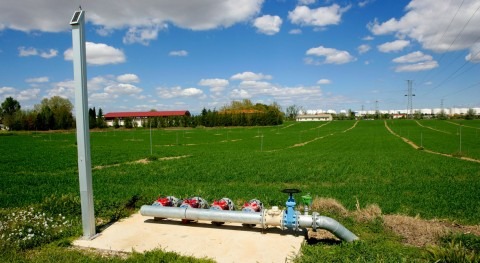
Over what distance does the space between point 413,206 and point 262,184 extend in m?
7.00

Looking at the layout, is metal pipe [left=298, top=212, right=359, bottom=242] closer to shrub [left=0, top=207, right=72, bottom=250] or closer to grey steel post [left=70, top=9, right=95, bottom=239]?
grey steel post [left=70, top=9, right=95, bottom=239]

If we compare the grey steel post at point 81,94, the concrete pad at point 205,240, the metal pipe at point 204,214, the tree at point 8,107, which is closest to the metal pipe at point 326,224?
the concrete pad at point 205,240

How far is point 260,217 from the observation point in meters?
6.91

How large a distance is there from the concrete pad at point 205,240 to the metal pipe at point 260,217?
0.90ft

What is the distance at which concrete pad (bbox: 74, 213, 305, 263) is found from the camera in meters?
6.09

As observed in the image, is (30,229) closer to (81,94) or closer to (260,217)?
(81,94)

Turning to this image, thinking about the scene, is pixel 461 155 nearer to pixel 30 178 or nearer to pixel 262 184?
pixel 262 184

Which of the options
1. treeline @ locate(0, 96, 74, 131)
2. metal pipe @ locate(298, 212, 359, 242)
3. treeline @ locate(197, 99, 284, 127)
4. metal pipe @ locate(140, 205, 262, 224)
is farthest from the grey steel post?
treeline @ locate(197, 99, 284, 127)

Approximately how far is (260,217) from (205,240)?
1207 mm

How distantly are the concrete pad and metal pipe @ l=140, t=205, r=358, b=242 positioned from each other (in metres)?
0.27

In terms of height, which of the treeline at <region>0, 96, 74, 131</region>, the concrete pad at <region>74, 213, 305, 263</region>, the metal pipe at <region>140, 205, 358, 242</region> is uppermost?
the treeline at <region>0, 96, 74, 131</region>

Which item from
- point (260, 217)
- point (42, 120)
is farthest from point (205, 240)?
point (42, 120)

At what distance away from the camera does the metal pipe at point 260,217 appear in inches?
265

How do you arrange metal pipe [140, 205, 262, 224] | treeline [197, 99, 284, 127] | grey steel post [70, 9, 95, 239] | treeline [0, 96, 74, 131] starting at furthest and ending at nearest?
treeline [197, 99, 284, 127], treeline [0, 96, 74, 131], metal pipe [140, 205, 262, 224], grey steel post [70, 9, 95, 239]
